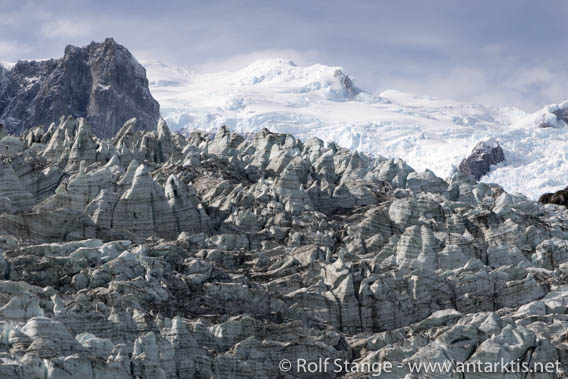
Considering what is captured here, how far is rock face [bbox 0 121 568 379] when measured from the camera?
6731 centimetres

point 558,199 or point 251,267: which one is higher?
point 558,199

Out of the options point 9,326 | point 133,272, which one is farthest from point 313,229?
point 9,326

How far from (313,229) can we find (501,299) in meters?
21.5

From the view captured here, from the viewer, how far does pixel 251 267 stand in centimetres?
9294

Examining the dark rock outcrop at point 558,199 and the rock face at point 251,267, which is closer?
the rock face at point 251,267

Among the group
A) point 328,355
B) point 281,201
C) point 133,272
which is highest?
point 281,201

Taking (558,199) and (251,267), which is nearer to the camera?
(251,267)

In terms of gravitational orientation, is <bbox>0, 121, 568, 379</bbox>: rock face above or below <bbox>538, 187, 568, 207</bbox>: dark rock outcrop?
below

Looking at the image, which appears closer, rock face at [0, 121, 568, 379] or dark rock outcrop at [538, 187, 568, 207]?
rock face at [0, 121, 568, 379]

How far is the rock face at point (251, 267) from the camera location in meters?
67.3

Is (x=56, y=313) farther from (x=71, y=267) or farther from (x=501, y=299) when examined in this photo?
(x=501, y=299)

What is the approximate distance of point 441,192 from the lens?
453 ft

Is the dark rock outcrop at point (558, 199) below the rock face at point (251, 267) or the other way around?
the other way around

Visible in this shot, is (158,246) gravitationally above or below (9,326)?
above
